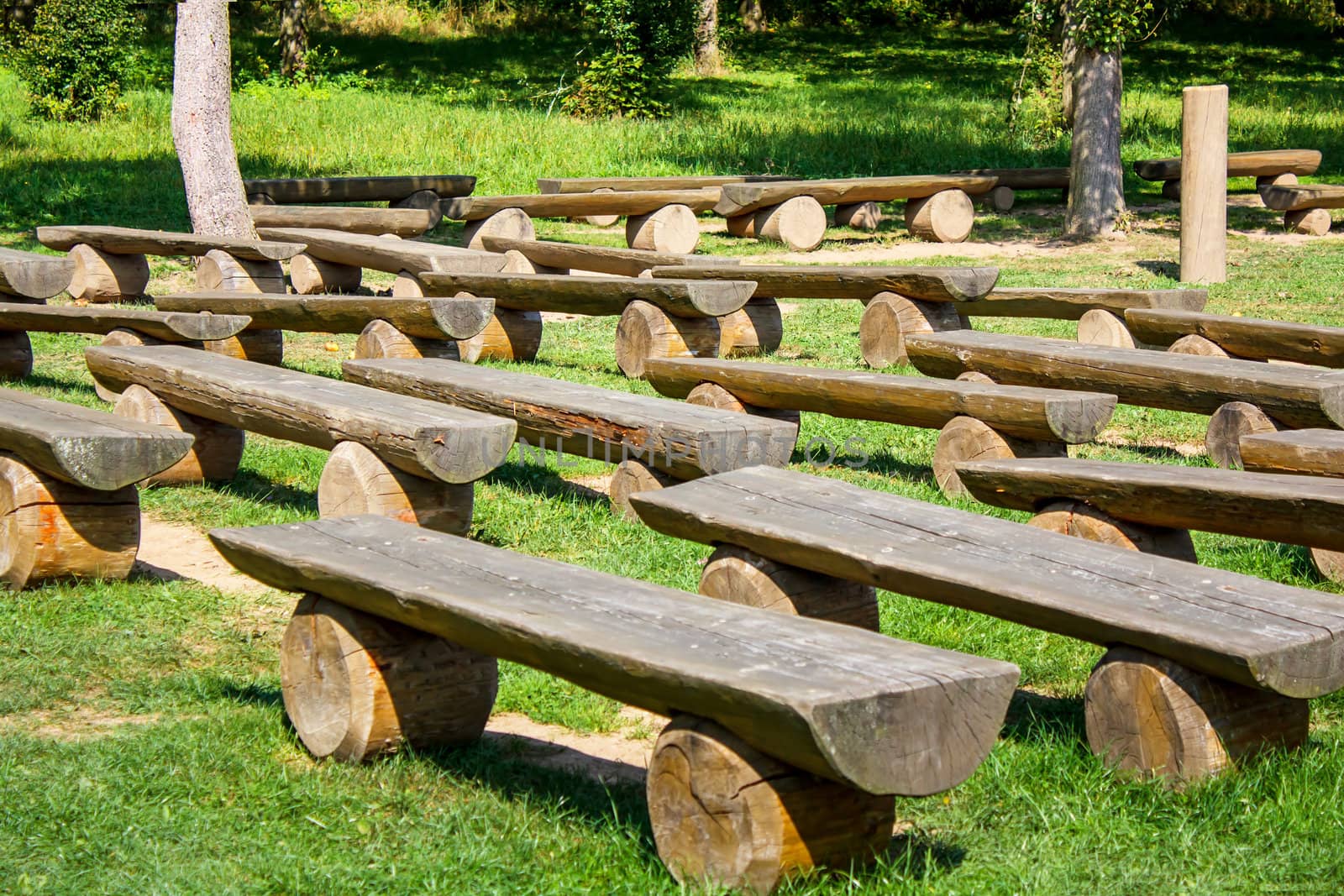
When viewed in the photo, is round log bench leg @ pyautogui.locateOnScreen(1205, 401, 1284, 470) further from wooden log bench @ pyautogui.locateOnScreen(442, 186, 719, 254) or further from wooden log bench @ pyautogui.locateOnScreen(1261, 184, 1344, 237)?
wooden log bench @ pyautogui.locateOnScreen(1261, 184, 1344, 237)

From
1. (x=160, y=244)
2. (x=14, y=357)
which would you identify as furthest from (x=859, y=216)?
(x=14, y=357)

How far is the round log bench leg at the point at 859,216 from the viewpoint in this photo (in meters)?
15.4

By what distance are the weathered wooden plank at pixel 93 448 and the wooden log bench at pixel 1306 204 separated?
12.5 meters

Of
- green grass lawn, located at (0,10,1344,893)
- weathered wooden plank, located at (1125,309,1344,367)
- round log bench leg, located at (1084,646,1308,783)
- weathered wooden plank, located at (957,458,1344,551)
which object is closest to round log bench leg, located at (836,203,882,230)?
green grass lawn, located at (0,10,1344,893)

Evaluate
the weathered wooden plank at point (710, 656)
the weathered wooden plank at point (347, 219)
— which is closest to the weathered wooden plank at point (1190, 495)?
the weathered wooden plank at point (710, 656)

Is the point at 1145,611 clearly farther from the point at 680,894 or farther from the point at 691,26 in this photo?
the point at 691,26

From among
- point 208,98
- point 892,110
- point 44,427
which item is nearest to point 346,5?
point 892,110

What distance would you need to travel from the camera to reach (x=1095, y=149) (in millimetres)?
13734

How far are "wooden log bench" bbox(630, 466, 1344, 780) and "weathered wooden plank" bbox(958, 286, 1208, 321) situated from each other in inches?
178

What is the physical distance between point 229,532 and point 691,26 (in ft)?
65.1

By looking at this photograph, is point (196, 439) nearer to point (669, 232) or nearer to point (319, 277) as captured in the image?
point (319, 277)

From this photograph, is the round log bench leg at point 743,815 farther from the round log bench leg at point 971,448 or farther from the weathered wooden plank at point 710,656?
the round log bench leg at point 971,448

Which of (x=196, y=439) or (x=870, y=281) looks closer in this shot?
(x=196, y=439)

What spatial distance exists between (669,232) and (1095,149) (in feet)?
13.5
